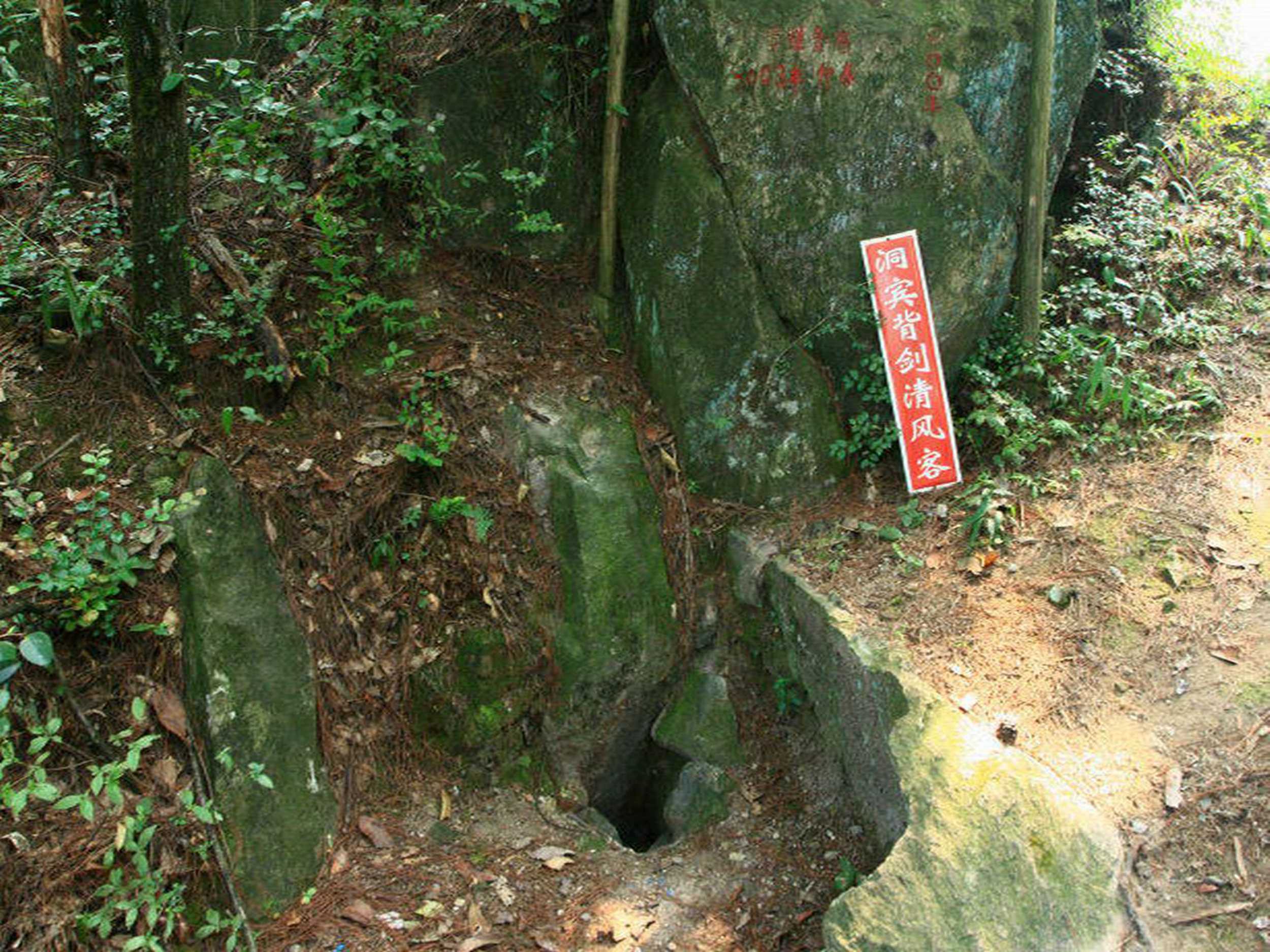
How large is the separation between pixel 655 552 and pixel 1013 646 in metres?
1.88

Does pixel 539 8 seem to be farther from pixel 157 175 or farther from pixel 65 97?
pixel 65 97

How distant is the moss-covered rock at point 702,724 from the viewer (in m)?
4.80

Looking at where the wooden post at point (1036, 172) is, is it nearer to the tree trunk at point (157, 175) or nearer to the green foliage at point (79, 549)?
the tree trunk at point (157, 175)

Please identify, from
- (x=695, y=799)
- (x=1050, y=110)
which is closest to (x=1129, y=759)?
(x=695, y=799)

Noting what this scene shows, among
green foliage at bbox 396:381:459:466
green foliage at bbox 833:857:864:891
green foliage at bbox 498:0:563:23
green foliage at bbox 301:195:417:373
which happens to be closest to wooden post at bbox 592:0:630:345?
green foliage at bbox 498:0:563:23

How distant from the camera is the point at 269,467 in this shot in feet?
14.7

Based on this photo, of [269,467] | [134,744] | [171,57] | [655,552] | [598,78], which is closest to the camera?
[134,744]

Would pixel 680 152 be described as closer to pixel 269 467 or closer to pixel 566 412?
pixel 566 412

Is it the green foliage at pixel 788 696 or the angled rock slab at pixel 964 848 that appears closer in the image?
the angled rock slab at pixel 964 848

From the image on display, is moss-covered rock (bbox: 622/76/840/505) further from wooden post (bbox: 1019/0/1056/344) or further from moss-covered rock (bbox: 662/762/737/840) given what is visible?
moss-covered rock (bbox: 662/762/737/840)

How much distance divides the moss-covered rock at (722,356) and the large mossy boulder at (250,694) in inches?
93.6

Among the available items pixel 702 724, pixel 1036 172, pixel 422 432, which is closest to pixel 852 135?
pixel 1036 172

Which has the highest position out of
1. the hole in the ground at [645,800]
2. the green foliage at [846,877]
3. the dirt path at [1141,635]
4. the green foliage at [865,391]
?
the green foliage at [865,391]

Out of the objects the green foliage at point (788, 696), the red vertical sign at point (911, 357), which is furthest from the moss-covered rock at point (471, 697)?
the red vertical sign at point (911, 357)
